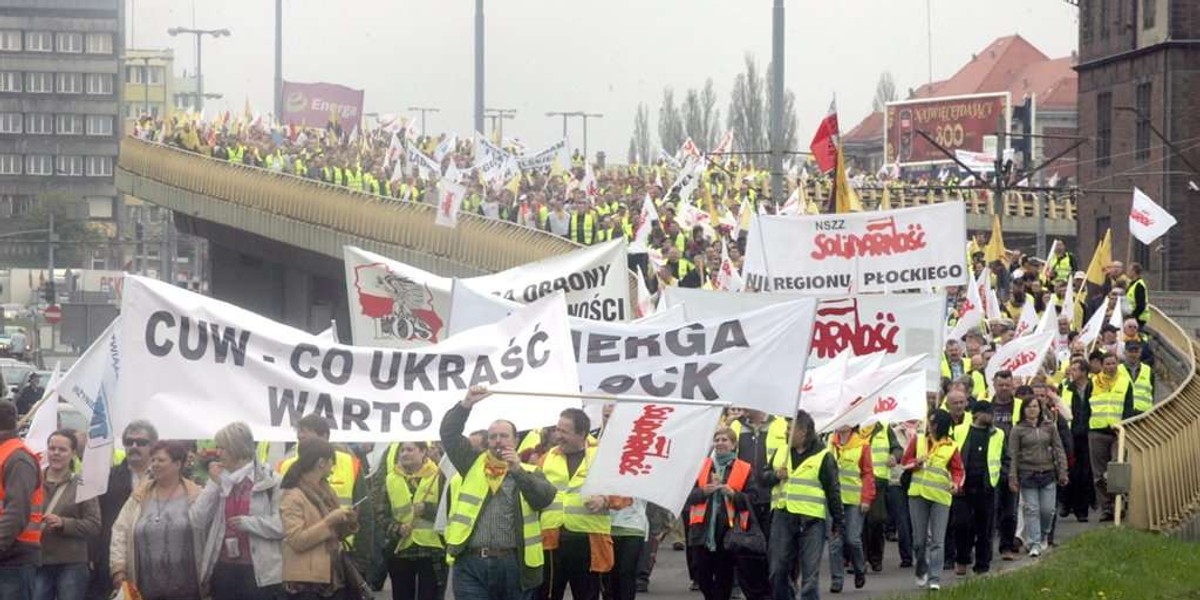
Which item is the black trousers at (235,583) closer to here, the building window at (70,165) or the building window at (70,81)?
the building window at (70,81)

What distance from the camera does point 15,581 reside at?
42.1ft

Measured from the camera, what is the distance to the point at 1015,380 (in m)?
21.8

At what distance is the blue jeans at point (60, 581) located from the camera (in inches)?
519

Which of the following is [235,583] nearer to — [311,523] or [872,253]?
Answer: [311,523]

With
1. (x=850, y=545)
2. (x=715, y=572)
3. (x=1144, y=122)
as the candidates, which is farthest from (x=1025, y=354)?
(x=1144, y=122)

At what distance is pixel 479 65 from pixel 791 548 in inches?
1227

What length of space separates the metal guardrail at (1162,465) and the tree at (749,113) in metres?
90.9

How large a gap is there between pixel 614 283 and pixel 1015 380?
4.43 meters

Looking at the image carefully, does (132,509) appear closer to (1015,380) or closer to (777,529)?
(777,529)

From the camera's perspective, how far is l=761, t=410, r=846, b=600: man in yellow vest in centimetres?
1593

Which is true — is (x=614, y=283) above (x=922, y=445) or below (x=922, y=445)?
above

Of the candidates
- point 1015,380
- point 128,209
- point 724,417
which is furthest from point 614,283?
point 128,209

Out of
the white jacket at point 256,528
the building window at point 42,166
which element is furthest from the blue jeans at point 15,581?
the building window at point 42,166

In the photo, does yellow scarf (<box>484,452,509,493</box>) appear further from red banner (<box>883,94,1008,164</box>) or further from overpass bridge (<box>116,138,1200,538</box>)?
red banner (<box>883,94,1008,164</box>)
